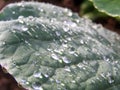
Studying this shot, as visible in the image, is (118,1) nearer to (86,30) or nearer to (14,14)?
(86,30)

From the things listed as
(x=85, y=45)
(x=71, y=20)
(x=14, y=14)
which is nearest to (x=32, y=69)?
(x=85, y=45)

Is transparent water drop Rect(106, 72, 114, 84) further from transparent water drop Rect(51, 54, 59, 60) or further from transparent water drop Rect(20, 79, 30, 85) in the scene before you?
transparent water drop Rect(20, 79, 30, 85)

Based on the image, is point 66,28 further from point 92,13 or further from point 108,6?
point 92,13

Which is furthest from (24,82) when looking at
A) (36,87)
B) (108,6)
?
(108,6)

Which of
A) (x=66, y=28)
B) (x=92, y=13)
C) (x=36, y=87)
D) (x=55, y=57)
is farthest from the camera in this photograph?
(x=92, y=13)

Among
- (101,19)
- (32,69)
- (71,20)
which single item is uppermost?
(32,69)

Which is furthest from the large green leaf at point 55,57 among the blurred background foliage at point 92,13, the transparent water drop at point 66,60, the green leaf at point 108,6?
the blurred background foliage at point 92,13

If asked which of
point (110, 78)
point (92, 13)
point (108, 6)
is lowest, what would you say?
point (92, 13)
